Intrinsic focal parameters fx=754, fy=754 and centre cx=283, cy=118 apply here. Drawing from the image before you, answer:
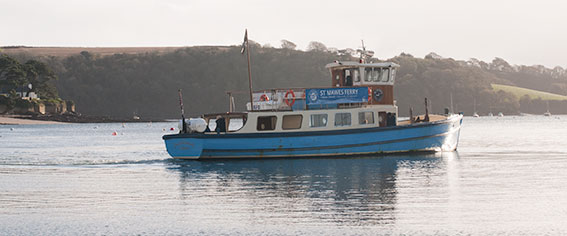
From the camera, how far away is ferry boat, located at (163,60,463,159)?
39938 mm

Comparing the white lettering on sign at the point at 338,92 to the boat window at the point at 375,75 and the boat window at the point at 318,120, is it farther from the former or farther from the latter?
the boat window at the point at 375,75

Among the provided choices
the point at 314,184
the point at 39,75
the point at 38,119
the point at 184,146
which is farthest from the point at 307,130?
the point at 39,75

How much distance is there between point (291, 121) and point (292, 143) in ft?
4.50

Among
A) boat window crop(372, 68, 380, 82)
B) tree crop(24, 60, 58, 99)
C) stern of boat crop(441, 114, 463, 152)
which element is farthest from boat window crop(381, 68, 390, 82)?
tree crop(24, 60, 58, 99)

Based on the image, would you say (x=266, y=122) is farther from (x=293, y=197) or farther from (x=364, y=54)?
(x=293, y=197)

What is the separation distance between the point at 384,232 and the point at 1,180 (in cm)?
2072

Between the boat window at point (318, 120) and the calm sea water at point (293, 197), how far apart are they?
1887 mm

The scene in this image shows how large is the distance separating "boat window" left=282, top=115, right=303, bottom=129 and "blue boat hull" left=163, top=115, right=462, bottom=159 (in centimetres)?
80

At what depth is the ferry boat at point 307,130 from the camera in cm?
3994

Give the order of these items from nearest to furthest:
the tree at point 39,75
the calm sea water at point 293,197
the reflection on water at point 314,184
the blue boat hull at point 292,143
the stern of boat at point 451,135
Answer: the calm sea water at point 293,197 < the reflection on water at point 314,184 < the blue boat hull at point 292,143 < the stern of boat at point 451,135 < the tree at point 39,75

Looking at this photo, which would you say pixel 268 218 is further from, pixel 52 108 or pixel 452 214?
pixel 52 108

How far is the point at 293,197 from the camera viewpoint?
2519cm

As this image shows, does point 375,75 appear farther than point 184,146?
Yes

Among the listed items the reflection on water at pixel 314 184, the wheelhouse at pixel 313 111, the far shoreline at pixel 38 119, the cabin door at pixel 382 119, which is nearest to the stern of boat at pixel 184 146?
the reflection on water at pixel 314 184
